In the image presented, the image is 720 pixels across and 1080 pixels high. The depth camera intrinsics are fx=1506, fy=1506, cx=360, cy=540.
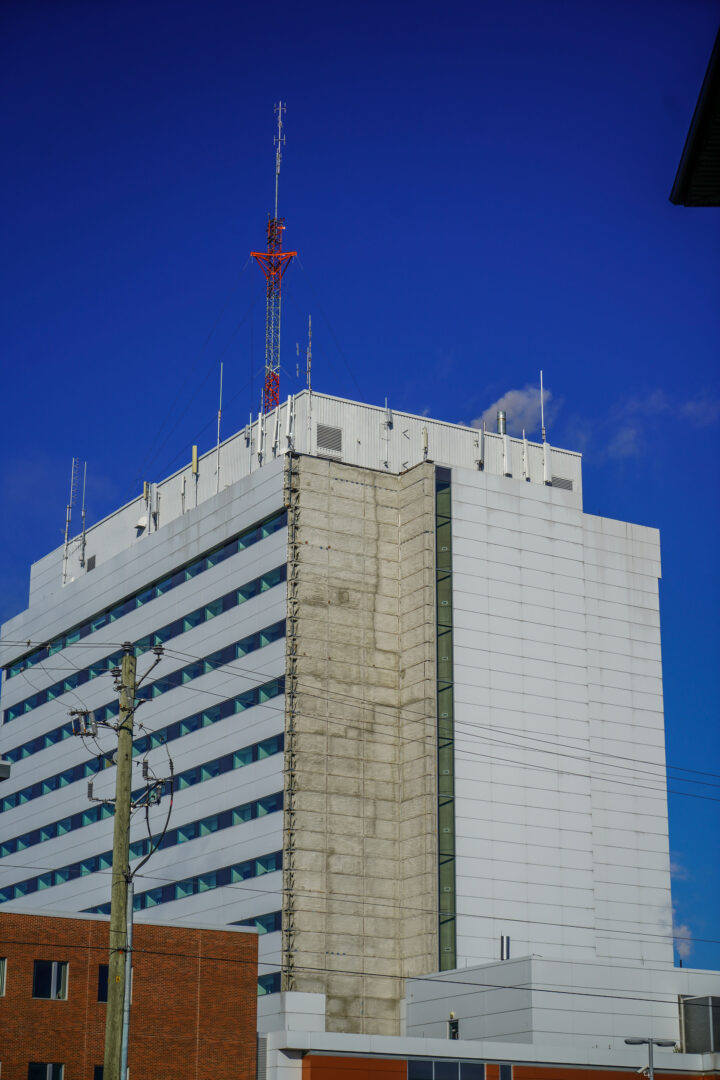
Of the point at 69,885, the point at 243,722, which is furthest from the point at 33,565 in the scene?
the point at 243,722

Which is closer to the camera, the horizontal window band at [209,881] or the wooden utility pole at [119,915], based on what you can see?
the wooden utility pole at [119,915]

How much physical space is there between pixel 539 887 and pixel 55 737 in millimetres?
41111

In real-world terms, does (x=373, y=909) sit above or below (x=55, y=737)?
below

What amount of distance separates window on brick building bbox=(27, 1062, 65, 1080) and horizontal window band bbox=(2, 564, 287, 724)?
93.6 feet

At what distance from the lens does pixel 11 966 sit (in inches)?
2202

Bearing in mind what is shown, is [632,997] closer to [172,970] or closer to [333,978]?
[333,978]

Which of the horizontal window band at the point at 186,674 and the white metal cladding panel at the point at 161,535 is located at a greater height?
the white metal cladding panel at the point at 161,535

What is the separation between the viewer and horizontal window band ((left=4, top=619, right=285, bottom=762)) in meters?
89.9

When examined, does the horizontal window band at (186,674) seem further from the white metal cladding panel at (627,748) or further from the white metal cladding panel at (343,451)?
the white metal cladding panel at (627,748)

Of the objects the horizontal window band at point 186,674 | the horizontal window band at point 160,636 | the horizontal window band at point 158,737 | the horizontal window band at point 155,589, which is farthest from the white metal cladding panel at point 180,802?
the horizontal window band at point 155,589

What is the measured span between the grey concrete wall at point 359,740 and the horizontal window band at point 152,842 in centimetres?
292

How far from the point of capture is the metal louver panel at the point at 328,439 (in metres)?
95.2

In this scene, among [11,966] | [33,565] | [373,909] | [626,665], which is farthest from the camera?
[33,565]

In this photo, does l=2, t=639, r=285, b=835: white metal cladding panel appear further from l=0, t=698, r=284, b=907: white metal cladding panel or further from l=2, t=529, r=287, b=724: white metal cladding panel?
l=2, t=529, r=287, b=724: white metal cladding panel
